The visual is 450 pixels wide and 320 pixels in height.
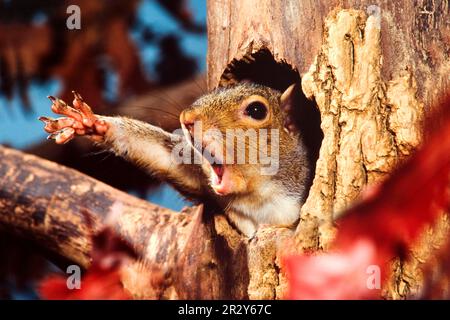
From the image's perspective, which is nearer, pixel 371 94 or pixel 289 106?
pixel 371 94

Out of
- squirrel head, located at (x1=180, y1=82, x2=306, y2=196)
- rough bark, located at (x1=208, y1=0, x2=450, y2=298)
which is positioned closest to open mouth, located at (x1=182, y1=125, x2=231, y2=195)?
squirrel head, located at (x1=180, y1=82, x2=306, y2=196)

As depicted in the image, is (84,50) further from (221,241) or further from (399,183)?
(399,183)

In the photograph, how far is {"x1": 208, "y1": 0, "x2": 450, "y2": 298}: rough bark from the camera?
69.7 inches

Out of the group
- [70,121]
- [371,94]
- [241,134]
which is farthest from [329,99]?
[70,121]

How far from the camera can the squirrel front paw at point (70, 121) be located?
2.08 meters

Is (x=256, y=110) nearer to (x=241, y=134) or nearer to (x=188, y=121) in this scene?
(x=241, y=134)

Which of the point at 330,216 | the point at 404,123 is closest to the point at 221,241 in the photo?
the point at 330,216

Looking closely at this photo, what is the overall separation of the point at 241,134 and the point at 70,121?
0.53 metres

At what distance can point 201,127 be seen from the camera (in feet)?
7.06

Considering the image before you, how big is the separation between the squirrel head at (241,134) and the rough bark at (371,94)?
0.34 metres

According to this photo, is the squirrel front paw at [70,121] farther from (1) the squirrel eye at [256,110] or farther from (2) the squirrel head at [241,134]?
(1) the squirrel eye at [256,110]

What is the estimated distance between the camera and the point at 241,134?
86.7 inches

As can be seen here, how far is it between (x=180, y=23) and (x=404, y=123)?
3.18 m

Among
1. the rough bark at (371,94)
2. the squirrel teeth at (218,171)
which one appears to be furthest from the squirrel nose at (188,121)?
the rough bark at (371,94)
